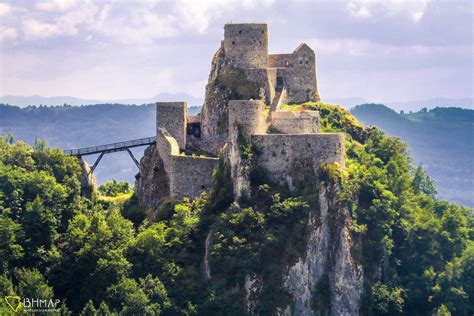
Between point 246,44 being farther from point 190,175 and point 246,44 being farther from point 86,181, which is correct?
point 86,181

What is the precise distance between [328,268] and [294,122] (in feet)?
49.6

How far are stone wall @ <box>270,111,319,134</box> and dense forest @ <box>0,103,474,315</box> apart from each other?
501 cm

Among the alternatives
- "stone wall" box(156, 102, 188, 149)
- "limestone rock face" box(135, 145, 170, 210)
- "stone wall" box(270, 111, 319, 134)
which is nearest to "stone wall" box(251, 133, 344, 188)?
"stone wall" box(270, 111, 319, 134)

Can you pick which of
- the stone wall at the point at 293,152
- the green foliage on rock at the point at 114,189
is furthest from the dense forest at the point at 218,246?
the green foliage on rock at the point at 114,189

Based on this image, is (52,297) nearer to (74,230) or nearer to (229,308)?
(74,230)

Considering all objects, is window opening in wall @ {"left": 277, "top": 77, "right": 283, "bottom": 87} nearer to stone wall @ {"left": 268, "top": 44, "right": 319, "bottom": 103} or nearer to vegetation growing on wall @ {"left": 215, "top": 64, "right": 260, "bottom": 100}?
stone wall @ {"left": 268, "top": 44, "right": 319, "bottom": 103}

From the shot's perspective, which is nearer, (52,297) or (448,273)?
(52,297)

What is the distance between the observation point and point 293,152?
94375 millimetres

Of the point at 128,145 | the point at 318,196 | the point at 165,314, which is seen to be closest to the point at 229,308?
the point at 165,314

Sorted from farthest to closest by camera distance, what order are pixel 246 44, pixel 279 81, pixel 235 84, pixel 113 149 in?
pixel 113 149
pixel 279 81
pixel 246 44
pixel 235 84

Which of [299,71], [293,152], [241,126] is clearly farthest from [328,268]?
[299,71]

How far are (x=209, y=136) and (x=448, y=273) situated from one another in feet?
92.4

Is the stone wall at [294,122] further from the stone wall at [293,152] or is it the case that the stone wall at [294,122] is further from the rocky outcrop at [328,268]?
the rocky outcrop at [328,268]

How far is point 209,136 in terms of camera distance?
104 meters
